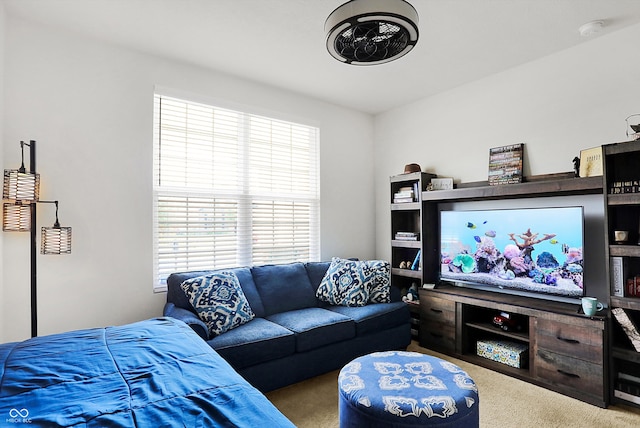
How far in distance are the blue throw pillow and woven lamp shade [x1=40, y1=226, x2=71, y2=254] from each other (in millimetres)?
2147

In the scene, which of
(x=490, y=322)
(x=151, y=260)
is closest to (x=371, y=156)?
(x=490, y=322)

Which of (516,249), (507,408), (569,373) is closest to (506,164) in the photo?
(516,249)

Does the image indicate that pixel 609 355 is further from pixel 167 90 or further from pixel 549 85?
pixel 167 90

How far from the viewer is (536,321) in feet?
8.90

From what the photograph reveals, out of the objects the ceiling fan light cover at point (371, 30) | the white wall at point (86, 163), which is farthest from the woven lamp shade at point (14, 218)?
the ceiling fan light cover at point (371, 30)

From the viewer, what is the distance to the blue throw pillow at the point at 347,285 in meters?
3.32

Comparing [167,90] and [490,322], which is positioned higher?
[167,90]

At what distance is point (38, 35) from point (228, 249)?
2.23m

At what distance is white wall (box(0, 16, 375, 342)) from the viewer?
8.01 ft

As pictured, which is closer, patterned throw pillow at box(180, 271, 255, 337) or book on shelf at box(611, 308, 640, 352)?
book on shelf at box(611, 308, 640, 352)

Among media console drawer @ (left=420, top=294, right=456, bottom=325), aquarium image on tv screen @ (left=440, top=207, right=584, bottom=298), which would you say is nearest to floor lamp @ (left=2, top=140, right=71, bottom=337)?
media console drawer @ (left=420, top=294, right=456, bottom=325)

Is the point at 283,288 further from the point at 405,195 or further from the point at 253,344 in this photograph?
the point at 405,195

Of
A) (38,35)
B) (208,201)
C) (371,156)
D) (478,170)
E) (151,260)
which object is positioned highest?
(38,35)

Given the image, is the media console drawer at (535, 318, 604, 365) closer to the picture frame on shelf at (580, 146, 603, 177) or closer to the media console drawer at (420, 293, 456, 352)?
the media console drawer at (420, 293, 456, 352)
